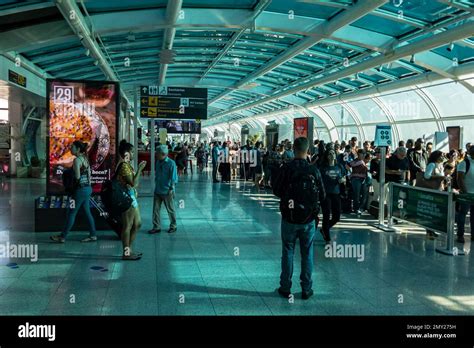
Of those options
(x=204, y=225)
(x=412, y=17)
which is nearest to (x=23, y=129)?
(x=204, y=225)

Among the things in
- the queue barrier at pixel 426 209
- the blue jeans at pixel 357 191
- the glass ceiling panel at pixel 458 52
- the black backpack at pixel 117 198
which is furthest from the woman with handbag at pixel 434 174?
the glass ceiling panel at pixel 458 52

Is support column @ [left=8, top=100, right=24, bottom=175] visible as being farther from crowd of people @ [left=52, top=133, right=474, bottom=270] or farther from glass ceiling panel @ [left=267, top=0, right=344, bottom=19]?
crowd of people @ [left=52, top=133, right=474, bottom=270]

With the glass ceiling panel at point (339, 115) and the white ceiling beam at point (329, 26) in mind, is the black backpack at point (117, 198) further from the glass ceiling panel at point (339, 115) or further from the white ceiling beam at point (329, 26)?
the glass ceiling panel at point (339, 115)

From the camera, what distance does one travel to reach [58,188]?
32.3ft

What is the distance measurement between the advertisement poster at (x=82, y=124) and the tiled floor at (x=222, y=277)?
4.72 ft

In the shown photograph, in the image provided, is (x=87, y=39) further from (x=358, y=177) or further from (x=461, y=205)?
(x=461, y=205)

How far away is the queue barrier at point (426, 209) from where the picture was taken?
7.57 m

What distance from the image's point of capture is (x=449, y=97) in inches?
976

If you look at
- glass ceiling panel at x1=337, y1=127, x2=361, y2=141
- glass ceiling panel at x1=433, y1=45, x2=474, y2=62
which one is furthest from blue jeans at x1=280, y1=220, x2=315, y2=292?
glass ceiling panel at x1=337, y1=127, x2=361, y2=141

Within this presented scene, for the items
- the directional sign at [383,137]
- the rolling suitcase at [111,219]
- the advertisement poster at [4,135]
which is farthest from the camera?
the advertisement poster at [4,135]

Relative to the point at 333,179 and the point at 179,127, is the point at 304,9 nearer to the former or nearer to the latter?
the point at 333,179

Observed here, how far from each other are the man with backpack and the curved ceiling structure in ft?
19.4

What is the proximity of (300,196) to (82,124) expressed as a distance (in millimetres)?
6304

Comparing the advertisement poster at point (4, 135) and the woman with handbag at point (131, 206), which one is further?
the advertisement poster at point (4, 135)
